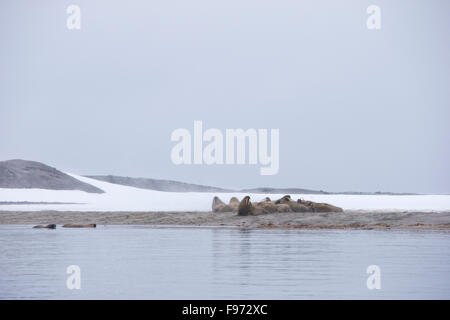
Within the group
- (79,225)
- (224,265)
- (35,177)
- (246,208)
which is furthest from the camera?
(35,177)

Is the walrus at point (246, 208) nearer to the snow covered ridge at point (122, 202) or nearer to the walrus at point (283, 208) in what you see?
the walrus at point (283, 208)

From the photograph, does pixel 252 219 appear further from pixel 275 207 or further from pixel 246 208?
pixel 275 207

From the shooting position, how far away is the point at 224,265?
64.9 feet

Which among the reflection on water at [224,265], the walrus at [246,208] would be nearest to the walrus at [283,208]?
the walrus at [246,208]

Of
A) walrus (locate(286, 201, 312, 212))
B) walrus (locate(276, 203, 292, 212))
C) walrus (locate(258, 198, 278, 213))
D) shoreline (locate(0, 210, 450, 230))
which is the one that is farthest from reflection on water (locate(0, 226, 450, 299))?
walrus (locate(286, 201, 312, 212))

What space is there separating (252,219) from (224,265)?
2303 centimetres

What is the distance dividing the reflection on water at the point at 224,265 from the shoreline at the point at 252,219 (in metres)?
7.09

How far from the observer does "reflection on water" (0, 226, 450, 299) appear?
Answer: 1509cm

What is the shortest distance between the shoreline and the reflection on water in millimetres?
7089

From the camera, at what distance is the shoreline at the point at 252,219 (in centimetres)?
3834

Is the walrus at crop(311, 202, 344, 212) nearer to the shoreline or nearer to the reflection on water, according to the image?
the shoreline

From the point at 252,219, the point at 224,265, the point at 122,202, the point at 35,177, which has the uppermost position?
the point at 35,177

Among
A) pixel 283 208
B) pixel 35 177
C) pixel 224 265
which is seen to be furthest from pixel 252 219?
pixel 35 177
